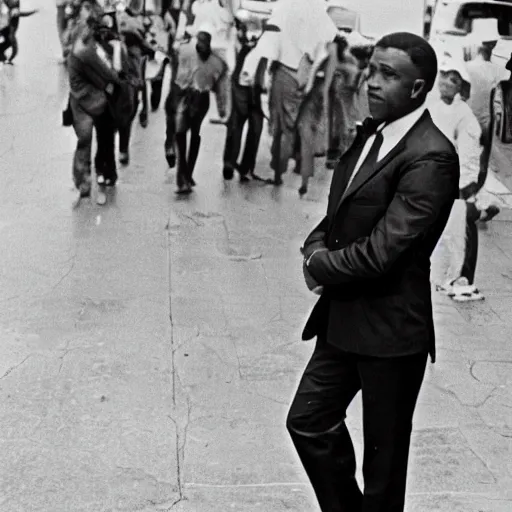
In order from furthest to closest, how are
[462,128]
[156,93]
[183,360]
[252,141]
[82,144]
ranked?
1. [156,93]
2. [252,141]
3. [82,144]
4. [462,128]
5. [183,360]

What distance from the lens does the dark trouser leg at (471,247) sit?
7.41 metres

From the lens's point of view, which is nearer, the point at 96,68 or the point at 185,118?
the point at 96,68

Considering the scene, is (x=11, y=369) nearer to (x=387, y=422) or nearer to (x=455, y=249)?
(x=387, y=422)

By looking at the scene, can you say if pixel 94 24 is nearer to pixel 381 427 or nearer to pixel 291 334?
pixel 291 334

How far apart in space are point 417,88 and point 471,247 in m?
4.43

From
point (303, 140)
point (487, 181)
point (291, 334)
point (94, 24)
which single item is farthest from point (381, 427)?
point (303, 140)

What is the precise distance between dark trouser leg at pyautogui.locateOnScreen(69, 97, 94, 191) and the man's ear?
660cm

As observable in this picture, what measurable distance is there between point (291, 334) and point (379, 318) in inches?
126

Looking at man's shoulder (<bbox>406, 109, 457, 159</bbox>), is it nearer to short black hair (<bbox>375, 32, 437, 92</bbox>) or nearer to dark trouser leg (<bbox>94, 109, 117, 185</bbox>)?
short black hair (<bbox>375, 32, 437, 92</bbox>)

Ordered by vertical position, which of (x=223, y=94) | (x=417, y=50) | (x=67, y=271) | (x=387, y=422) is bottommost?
(x=67, y=271)

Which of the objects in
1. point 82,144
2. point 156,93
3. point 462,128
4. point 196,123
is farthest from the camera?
point 156,93

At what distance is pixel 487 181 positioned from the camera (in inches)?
334

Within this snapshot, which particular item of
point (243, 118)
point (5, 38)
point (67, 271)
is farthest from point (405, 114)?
point (5, 38)

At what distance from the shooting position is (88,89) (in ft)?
30.1
